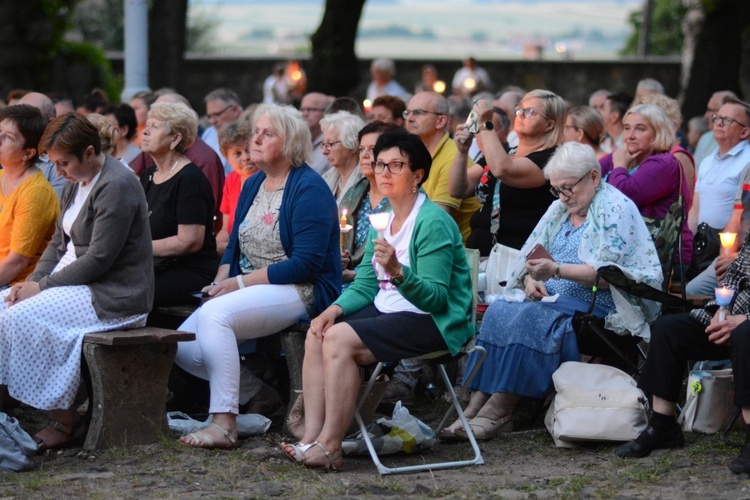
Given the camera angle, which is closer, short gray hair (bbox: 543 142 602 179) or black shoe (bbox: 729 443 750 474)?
black shoe (bbox: 729 443 750 474)

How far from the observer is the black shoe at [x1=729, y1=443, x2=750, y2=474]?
5.17 meters

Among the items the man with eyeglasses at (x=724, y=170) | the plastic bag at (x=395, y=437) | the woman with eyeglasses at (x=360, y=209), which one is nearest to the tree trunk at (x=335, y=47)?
the man with eyeglasses at (x=724, y=170)

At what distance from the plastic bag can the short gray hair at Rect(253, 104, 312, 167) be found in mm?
1482

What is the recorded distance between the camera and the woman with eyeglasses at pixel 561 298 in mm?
6172

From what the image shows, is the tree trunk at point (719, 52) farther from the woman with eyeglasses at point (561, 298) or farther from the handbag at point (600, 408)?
the handbag at point (600, 408)

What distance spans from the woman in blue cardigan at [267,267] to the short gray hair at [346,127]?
38.8 inches

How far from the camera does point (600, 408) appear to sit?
229 inches

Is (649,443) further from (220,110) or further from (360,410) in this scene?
(220,110)

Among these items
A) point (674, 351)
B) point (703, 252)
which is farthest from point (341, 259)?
point (703, 252)

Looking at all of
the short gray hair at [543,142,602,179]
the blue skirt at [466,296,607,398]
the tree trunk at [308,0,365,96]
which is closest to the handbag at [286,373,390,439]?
the blue skirt at [466,296,607,398]

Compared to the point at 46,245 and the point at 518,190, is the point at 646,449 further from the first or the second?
the point at 46,245

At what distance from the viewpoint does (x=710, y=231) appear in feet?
25.6

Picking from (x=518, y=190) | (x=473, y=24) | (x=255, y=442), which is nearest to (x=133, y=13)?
(x=518, y=190)

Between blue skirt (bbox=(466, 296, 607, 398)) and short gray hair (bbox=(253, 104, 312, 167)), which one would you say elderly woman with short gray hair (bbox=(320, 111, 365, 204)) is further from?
blue skirt (bbox=(466, 296, 607, 398))
